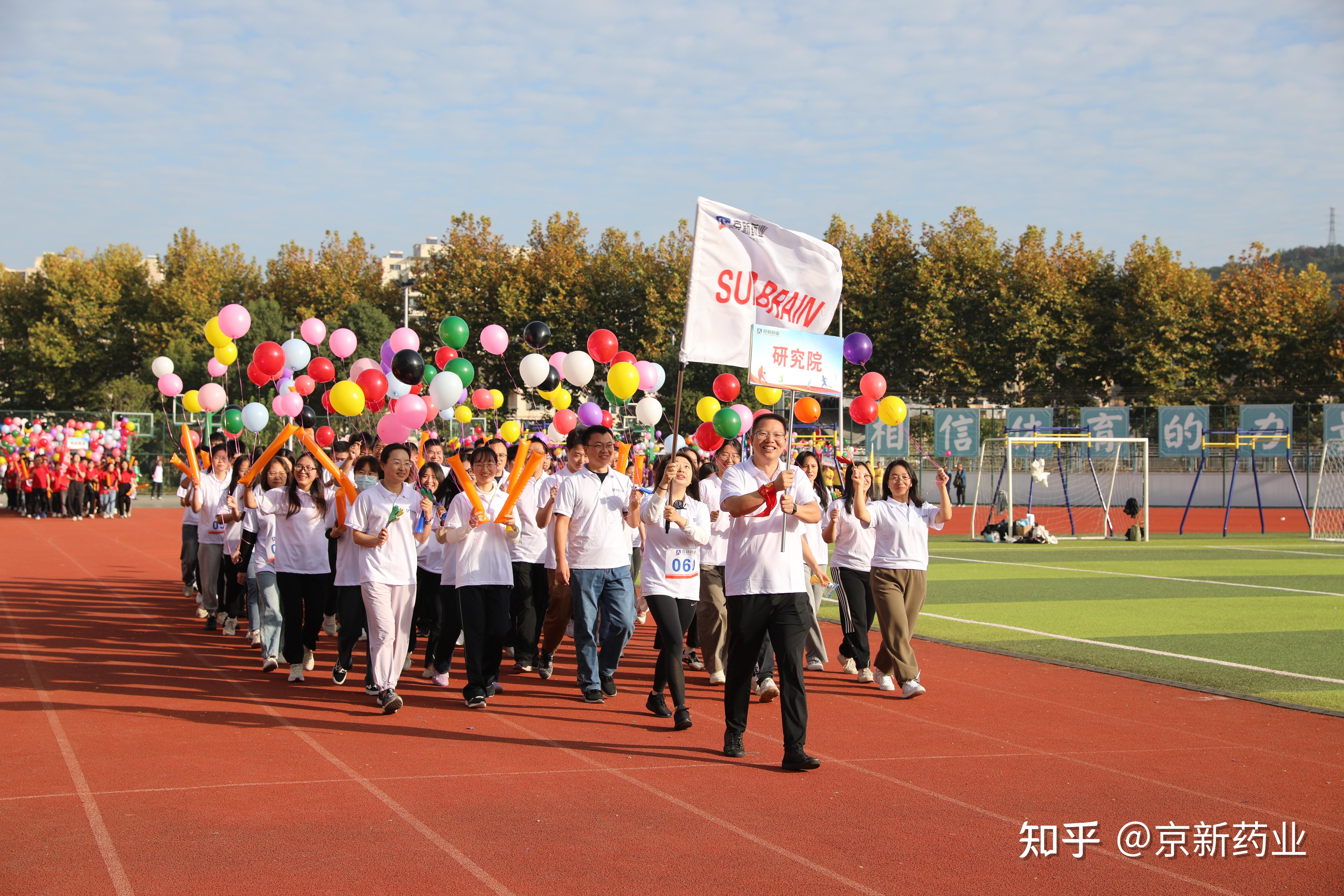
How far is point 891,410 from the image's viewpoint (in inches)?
492

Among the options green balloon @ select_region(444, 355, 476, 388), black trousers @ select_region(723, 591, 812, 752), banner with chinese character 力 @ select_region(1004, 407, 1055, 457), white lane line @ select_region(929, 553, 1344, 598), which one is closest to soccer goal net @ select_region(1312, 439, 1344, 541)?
banner with chinese character 力 @ select_region(1004, 407, 1055, 457)

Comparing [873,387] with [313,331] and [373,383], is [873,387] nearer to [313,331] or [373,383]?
[373,383]

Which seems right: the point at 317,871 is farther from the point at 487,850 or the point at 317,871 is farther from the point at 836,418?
the point at 836,418

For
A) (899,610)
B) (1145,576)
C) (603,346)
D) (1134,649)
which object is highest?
(603,346)

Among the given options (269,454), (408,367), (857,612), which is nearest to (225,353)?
(408,367)

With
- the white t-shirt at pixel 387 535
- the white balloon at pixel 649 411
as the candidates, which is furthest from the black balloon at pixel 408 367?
the white t-shirt at pixel 387 535

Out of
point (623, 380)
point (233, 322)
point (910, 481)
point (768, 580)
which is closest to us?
point (768, 580)

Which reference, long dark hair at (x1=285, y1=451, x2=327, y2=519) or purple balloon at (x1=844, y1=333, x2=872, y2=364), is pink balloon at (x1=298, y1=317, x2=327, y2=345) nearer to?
long dark hair at (x1=285, y1=451, x2=327, y2=519)

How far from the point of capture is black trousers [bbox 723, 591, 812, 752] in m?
6.24

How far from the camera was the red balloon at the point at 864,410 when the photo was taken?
38.4 ft

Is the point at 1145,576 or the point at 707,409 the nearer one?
the point at 707,409

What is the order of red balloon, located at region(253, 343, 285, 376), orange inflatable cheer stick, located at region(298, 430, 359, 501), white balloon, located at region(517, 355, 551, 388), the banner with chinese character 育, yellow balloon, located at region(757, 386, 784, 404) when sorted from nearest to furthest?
the banner with chinese character 育, orange inflatable cheer stick, located at region(298, 430, 359, 501), red balloon, located at region(253, 343, 285, 376), yellow balloon, located at region(757, 386, 784, 404), white balloon, located at region(517, 355, 551, 388)

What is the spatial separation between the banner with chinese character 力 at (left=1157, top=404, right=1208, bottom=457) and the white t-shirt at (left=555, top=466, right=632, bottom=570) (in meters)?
32.6

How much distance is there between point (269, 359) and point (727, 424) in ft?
16.6
